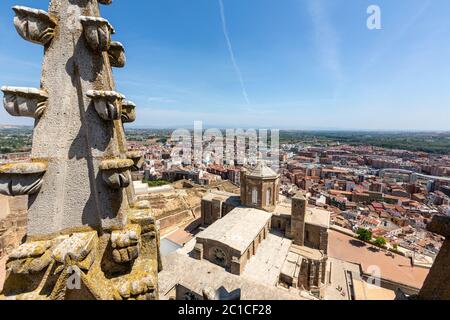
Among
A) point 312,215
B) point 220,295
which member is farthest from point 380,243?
point 220,295

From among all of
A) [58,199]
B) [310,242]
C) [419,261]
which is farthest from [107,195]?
[419,261]

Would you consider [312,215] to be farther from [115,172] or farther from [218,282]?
[115,172]

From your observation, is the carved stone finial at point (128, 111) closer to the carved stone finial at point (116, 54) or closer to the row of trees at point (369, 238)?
the carved stone finial at point (116, 54)

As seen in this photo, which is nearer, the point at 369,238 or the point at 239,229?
the point at 239,229

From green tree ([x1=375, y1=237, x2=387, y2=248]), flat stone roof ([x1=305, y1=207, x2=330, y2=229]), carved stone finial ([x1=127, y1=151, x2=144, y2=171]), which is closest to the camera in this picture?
carved stone finial ([x1=127, y1=151, x2=144, y2=171])

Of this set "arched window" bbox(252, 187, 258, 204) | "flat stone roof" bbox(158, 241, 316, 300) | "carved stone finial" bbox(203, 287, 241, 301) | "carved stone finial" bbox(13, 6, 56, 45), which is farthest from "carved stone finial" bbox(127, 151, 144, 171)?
→ "arched window" bbox(252, 187, 258, 204)

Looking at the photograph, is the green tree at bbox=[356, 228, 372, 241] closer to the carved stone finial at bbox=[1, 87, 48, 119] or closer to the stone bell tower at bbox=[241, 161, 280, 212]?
the stone bell tower at bbox=[241, 161, 280, 212]
